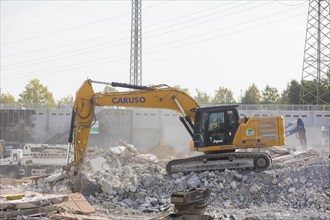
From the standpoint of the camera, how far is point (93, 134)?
4988cm

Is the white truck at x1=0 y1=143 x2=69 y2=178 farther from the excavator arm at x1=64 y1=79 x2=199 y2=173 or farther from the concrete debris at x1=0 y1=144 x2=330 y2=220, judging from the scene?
the excavator arm at x1=64 y1=79 x2=199 y2=173

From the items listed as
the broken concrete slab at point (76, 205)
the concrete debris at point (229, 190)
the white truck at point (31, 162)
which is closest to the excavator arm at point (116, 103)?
the concrete debris at point (229, 190)

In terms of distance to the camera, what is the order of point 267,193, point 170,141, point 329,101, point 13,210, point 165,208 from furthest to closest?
point 329,101, point 170,141, point 267,193, point 165,208, point 13,210

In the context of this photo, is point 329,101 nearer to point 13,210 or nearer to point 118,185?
point 118,185

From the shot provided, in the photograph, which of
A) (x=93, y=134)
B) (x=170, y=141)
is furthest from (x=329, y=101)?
(x=93, y=134)

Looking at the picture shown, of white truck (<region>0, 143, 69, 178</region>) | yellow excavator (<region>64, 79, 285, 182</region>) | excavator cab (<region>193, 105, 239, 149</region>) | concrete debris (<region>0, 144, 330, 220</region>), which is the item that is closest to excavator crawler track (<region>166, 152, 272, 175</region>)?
yellow excavator (<region>64, 79, 285, 182</region>)

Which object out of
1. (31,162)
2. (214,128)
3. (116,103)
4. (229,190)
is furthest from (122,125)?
(229,190)

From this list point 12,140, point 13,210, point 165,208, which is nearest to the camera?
point 13,210

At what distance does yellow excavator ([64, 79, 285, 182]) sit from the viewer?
17.8 metres

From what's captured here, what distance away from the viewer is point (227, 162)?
701 inches

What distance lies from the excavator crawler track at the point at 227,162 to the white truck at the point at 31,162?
12346 mm

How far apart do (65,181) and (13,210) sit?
6.24 m

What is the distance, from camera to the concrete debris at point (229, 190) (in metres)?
15.0

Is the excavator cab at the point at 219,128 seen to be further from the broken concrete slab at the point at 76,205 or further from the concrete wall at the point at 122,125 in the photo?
the concrete wall at the point at 122,125
